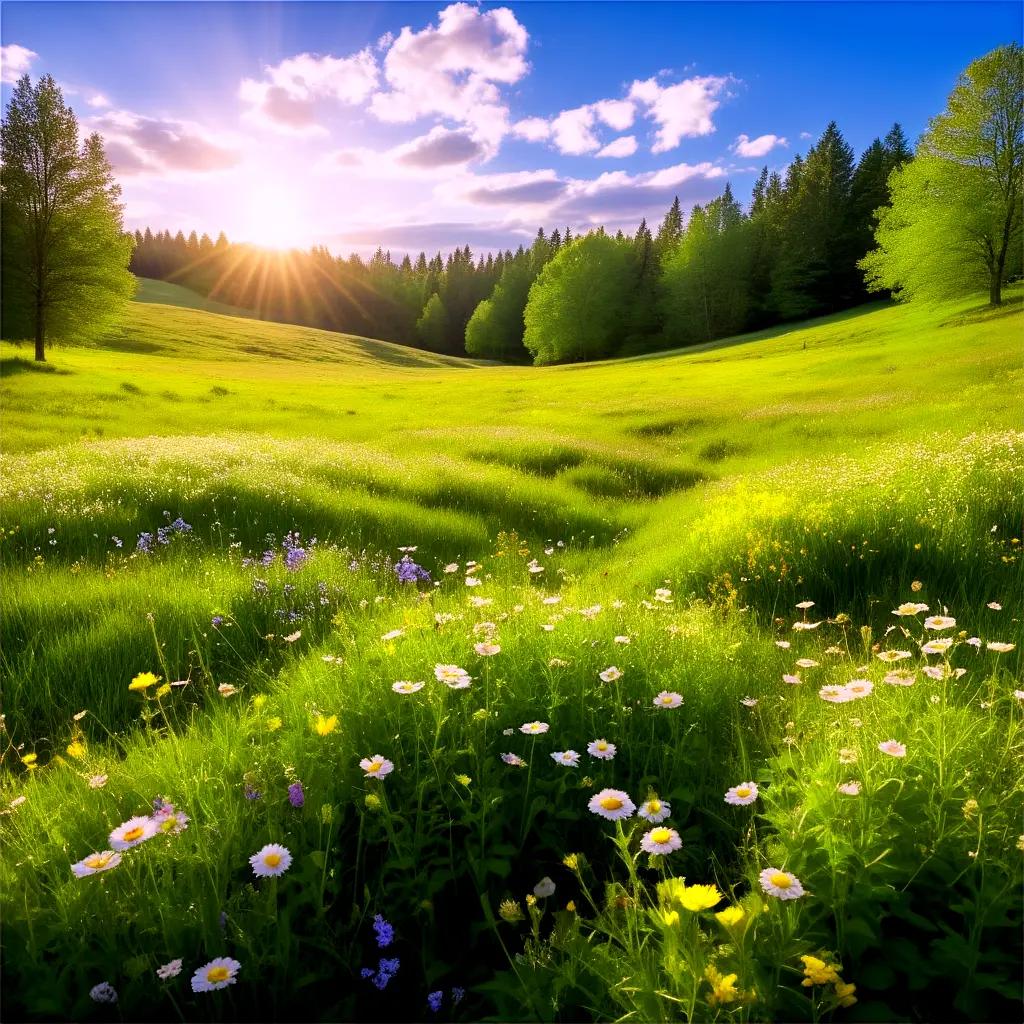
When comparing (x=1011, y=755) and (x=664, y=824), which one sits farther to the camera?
(x=664, y=824)

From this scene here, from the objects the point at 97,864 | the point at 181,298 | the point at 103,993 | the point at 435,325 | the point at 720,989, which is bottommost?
the point at 103,993

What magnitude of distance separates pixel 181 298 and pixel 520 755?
13689cm

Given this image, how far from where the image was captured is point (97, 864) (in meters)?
2.21

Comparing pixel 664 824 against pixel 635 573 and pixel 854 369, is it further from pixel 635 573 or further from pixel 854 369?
pixel 854 369

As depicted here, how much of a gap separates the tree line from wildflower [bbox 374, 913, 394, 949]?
130 ft

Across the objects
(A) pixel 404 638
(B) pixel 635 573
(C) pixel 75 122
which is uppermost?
(C) pixel 75 122

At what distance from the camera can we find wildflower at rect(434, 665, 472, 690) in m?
2.91

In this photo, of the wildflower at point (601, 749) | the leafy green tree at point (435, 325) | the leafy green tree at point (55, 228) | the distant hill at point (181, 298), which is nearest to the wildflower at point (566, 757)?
the wildflower at point (601, 749)

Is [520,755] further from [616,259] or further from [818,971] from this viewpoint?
[616,259]

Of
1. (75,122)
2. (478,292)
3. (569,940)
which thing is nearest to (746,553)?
(569,940)

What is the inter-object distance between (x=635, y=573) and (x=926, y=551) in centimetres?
297

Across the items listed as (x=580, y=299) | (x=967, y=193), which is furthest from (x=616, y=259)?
(x=967, y=193)

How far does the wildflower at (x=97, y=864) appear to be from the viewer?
6.96 feet

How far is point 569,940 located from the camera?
215cm
